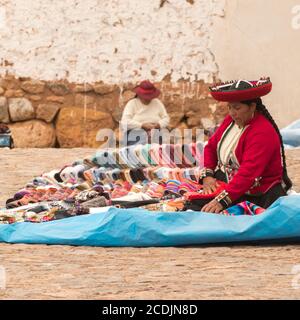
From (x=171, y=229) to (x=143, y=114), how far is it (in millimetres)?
5501

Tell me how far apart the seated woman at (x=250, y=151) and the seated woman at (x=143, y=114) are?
448 centimetres

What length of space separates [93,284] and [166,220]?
1144 mm

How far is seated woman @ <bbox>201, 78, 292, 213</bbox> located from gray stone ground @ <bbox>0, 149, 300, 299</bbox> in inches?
19.7

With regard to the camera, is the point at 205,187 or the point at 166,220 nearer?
the point at 166,220

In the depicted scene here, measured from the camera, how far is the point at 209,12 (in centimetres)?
1301

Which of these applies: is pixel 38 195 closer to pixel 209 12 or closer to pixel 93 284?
pixel 93 284

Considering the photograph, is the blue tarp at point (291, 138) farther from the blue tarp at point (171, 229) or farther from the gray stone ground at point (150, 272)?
the gray stone ground at point (150, 272)

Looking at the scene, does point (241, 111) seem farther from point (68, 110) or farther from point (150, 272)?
point (68, 110)

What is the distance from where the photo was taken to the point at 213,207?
6484 millimetres

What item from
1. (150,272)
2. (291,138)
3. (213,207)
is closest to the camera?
(150,272)

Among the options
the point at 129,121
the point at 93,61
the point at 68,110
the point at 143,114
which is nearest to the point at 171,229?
the point at 129,121

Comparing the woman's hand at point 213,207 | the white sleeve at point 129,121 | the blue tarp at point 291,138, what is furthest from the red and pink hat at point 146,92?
the woman's hand at point 213,207

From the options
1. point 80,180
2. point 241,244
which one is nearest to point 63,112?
point 80,180

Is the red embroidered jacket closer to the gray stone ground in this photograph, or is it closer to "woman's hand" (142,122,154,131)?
the gray stone ground
